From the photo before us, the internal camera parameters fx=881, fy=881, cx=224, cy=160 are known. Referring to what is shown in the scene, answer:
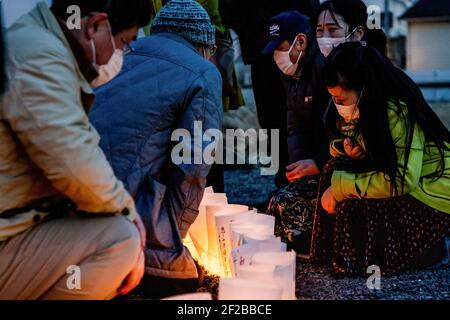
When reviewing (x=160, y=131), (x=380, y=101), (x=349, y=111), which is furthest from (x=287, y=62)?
(x=160, y=131)

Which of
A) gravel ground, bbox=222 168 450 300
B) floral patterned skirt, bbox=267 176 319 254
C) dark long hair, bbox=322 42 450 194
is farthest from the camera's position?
floral patterned skirt, bbox=267 176 319 254

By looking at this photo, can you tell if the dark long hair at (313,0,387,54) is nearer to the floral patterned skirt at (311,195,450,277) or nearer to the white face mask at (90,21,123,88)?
the floral patterned skirt at (311,195,450,277)

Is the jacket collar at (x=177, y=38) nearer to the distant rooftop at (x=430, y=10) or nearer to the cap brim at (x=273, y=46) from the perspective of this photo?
the cap brim at (x=273, y=46)

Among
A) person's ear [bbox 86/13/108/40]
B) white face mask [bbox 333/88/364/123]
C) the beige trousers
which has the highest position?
person's ear [bbox 86/13/108/40]

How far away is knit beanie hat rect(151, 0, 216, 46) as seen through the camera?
13.9ft

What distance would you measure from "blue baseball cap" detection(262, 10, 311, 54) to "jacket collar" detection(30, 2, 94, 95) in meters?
2.41

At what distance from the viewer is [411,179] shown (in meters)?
4.18

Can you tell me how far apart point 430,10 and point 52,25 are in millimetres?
24149

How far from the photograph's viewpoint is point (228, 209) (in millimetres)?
4441

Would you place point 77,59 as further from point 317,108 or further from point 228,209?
point 317,108

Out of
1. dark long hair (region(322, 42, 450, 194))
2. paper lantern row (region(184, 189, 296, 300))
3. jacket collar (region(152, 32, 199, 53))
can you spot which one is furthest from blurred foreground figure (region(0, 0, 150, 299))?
dark long hair (region(322, 42, 450, 194))

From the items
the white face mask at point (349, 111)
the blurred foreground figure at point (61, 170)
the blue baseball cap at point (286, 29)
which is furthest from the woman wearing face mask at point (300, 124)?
the blurred foreground figure at point (61, 170)

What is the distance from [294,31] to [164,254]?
1993mm
